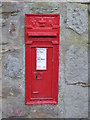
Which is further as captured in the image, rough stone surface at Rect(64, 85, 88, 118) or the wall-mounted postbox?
rough stone surface at Rect(64, 85, 88, 118)

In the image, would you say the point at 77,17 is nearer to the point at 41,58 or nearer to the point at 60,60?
the point at 60,60

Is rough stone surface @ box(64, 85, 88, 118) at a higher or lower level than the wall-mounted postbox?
lower

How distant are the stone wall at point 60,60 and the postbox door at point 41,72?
0.42 ft

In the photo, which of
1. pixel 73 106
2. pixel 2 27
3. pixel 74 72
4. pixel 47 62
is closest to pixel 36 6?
pixel 2 27

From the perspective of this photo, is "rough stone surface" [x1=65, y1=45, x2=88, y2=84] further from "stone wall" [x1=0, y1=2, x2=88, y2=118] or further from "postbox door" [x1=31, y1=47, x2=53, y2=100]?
"postbox door" [x1=31, y1=47, x2=53, y2=100]

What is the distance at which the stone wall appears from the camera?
97.1 inches

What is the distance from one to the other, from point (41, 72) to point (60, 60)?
0.93 ft

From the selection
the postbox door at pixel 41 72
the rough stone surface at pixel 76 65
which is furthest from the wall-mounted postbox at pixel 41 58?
the rough stone surface at pixel 76 65

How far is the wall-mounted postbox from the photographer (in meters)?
2.45

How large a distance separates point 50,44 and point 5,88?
31.7 inches

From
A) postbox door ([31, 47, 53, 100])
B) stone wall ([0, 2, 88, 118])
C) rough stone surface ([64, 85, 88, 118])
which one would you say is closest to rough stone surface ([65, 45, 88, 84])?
stone wall ([0, 2, 88, 118])

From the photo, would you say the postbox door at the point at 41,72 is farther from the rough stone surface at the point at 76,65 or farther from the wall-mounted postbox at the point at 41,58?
the rough stone surface at the point at 76,65

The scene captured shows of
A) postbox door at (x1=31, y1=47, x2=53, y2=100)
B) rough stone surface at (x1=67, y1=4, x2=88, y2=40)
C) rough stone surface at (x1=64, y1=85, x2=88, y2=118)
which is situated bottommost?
rough stone surface at (x1=64, y1=85, x2=88, y2=118)

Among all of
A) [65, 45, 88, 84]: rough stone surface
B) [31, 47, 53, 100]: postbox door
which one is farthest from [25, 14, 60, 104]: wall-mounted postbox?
[65, 45, 88, 84]: rough stone surface
